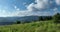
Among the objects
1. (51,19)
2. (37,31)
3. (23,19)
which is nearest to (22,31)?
(37,31)

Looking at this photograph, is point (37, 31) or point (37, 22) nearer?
point (37, 31)

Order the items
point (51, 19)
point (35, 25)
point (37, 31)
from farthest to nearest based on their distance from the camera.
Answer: point (51, 19), point (35, 25), point (37, 31)

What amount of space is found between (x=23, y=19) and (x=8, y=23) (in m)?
0.70

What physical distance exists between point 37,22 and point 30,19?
39 cm

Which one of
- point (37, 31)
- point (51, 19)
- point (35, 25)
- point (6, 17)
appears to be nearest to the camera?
point (37, 31)

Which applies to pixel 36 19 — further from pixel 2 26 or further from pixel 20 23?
pixel 2 26

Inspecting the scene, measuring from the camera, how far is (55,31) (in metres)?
5.31

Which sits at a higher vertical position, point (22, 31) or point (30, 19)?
point (30, 19)

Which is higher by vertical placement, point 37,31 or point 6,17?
point 6,17

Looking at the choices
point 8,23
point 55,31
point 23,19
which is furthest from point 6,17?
point 55,31

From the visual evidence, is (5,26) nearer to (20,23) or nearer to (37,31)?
(20,23)

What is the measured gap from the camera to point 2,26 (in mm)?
6180

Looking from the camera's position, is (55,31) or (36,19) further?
(36,19)

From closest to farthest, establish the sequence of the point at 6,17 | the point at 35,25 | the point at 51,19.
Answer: the point at 6,17, the point at 35,25, the point at 51,19
